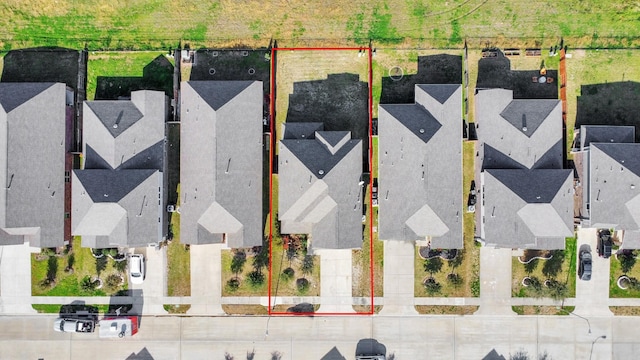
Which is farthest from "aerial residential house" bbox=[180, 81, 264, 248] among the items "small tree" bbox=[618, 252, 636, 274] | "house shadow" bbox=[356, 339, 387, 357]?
"small tree" bbox=[618, 252, 636, 274]

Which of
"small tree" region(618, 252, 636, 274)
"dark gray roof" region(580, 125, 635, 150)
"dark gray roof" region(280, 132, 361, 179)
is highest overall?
"dark gray roof" region(580, 125, 635, 150)

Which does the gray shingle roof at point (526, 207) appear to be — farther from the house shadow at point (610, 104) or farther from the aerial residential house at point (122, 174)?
the aerial residential house at point (122, 174)

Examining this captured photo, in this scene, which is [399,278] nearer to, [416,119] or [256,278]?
[256,278]

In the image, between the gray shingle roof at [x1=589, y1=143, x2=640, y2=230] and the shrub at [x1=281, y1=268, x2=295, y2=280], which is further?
the shrub at [x1=281, y1=268, x2=295, y2=280]

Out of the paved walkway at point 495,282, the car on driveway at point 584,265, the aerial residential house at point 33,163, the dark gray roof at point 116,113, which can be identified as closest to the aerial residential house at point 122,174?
the dark gray roof at point 116,113

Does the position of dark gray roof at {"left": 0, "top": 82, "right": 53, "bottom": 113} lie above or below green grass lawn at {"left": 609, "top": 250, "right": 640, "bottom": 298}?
above

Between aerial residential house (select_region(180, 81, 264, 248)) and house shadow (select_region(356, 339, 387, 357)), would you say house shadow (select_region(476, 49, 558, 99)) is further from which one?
house shadow (select_region(356, 339, 387, 357))

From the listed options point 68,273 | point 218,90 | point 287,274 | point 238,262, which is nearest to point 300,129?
point 218,90
